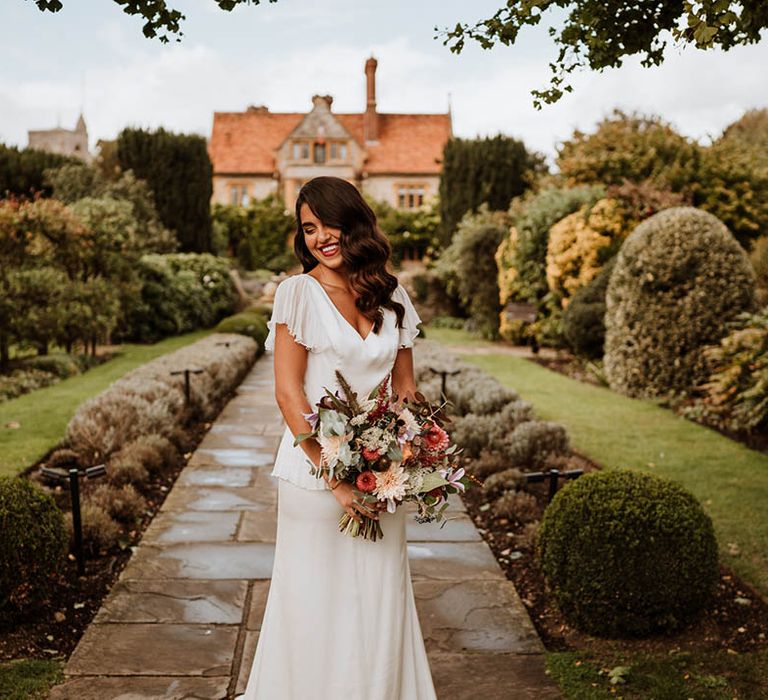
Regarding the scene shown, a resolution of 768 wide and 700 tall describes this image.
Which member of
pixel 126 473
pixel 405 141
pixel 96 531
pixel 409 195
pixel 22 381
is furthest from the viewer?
pixel 405 141

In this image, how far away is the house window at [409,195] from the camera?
129 feet

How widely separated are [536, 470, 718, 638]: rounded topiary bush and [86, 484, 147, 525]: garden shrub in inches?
114

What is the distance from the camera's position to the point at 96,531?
4.75 metres

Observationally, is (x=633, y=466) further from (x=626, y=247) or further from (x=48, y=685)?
(x=48, y=685)

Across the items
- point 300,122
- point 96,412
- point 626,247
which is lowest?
point 96,412

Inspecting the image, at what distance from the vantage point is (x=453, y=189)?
2561cm

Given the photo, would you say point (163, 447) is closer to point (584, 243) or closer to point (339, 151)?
point (584, 243)

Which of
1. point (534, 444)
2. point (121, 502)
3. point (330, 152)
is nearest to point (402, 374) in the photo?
point (121, 502)

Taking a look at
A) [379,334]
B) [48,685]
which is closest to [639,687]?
[379,334]

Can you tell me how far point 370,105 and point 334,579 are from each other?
39236 mm

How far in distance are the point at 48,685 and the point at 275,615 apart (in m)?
1.22

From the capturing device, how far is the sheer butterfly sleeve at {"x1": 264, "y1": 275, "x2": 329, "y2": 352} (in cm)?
238

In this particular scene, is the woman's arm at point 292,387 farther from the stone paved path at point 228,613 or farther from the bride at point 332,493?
the stone paved path at point 228,613

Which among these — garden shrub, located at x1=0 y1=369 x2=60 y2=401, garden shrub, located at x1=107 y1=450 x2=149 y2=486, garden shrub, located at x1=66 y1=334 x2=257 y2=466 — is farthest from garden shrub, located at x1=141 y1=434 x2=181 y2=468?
garden shrub, located at x1=0 y1=369 x2=60 y2=401
